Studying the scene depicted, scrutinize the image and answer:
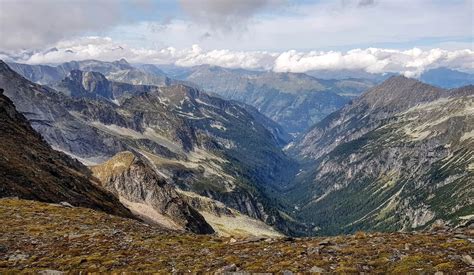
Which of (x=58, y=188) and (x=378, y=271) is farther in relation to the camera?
(x=58, y=188)

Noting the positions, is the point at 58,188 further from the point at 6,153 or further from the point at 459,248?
the point at 459,248

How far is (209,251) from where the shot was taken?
141 ft

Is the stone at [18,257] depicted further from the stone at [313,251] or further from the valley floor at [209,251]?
the stone at [313,251]

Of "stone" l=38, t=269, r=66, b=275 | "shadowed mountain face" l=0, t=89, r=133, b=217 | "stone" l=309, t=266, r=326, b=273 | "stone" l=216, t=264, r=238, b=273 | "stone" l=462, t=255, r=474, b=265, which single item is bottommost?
"shadowed mountain face" l=0, t=89, r=133, b=217

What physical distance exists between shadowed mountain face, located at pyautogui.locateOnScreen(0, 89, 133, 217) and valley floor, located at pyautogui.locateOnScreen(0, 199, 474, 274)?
2630 centimetres

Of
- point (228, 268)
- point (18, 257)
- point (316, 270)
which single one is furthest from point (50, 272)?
point (316, 270)

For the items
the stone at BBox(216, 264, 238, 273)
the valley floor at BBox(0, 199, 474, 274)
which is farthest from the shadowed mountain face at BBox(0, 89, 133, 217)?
the stone at BBox(216, 264, 238, 273)

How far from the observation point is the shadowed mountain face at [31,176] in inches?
3073

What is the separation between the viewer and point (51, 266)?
120ft

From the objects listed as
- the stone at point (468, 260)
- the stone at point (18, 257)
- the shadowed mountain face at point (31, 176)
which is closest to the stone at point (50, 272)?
the stone at point (18, 257)

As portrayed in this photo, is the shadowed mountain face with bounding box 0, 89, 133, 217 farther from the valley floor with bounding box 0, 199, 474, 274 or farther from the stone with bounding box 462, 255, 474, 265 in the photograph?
the stone with bounding box 462, 255, 474, 265

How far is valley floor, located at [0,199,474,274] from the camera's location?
1313 inches

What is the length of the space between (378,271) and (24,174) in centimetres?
6952

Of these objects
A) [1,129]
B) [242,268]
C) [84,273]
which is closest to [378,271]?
[242,268]
